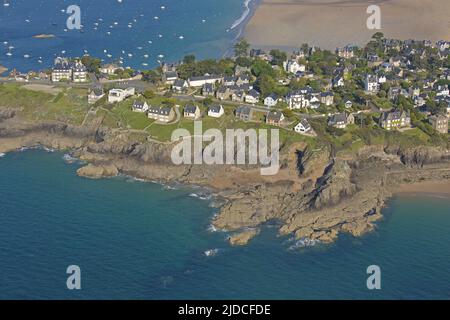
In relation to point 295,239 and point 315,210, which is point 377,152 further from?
point 295,239

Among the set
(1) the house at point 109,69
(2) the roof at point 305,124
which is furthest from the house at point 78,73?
(2) the roof at point 305,124

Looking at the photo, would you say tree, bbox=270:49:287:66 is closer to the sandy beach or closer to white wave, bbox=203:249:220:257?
the sandy beach

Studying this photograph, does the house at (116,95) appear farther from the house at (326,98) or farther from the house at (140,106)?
the house at (326,98)

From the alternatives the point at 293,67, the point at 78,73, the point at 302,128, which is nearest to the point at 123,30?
the point at 78,73

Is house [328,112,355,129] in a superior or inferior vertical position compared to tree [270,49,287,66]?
inferior

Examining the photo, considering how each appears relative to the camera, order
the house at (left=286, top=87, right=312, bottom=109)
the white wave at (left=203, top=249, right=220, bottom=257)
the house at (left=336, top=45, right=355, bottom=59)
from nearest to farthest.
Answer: the white wave at (left=203, top=249, right=220, bottom=257) → the house at (left=286, top=87, right=312, bottom=109) → the house at (left=336, top=45, right=355, bottom=59)

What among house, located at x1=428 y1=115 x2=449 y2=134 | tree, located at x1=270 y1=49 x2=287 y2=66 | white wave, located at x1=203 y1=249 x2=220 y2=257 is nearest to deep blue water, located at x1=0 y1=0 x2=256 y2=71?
tree, located at x1=270 y1=49 x2=287 y2=66
